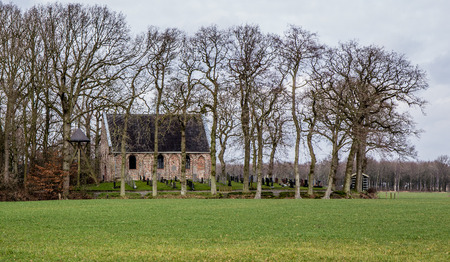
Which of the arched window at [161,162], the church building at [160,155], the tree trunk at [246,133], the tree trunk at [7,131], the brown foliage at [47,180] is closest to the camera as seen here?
the tree trunk at [7,131]

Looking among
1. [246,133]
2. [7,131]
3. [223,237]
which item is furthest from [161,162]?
[223,237]

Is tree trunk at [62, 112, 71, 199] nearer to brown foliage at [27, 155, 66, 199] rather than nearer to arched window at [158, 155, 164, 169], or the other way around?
brown foliage at [27, 155, 66, 199]

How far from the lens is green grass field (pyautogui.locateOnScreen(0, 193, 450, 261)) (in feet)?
38.5

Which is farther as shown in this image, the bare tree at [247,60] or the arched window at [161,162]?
the arched window at [161,162]

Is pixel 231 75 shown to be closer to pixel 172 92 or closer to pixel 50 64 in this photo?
pixel 172 92

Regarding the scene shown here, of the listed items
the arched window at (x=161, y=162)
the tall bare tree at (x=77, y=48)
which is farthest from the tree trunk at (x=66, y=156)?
the arched window at (x=161, y=162)

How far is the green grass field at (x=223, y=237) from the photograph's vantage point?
11.7m

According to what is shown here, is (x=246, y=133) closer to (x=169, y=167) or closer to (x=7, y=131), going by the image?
(x=7, y=131)

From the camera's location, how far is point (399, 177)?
11300 cm

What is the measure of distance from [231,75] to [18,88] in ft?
52.2

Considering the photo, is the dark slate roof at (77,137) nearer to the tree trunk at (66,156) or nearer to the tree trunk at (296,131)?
the tree trunk at (66,156)

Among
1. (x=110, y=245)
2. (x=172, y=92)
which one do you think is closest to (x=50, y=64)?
(x=172, y=92)

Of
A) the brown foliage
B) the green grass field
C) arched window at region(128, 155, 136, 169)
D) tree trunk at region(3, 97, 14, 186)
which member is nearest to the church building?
arched window at region(128, 155, 136, 169)

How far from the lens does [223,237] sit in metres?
14.8
